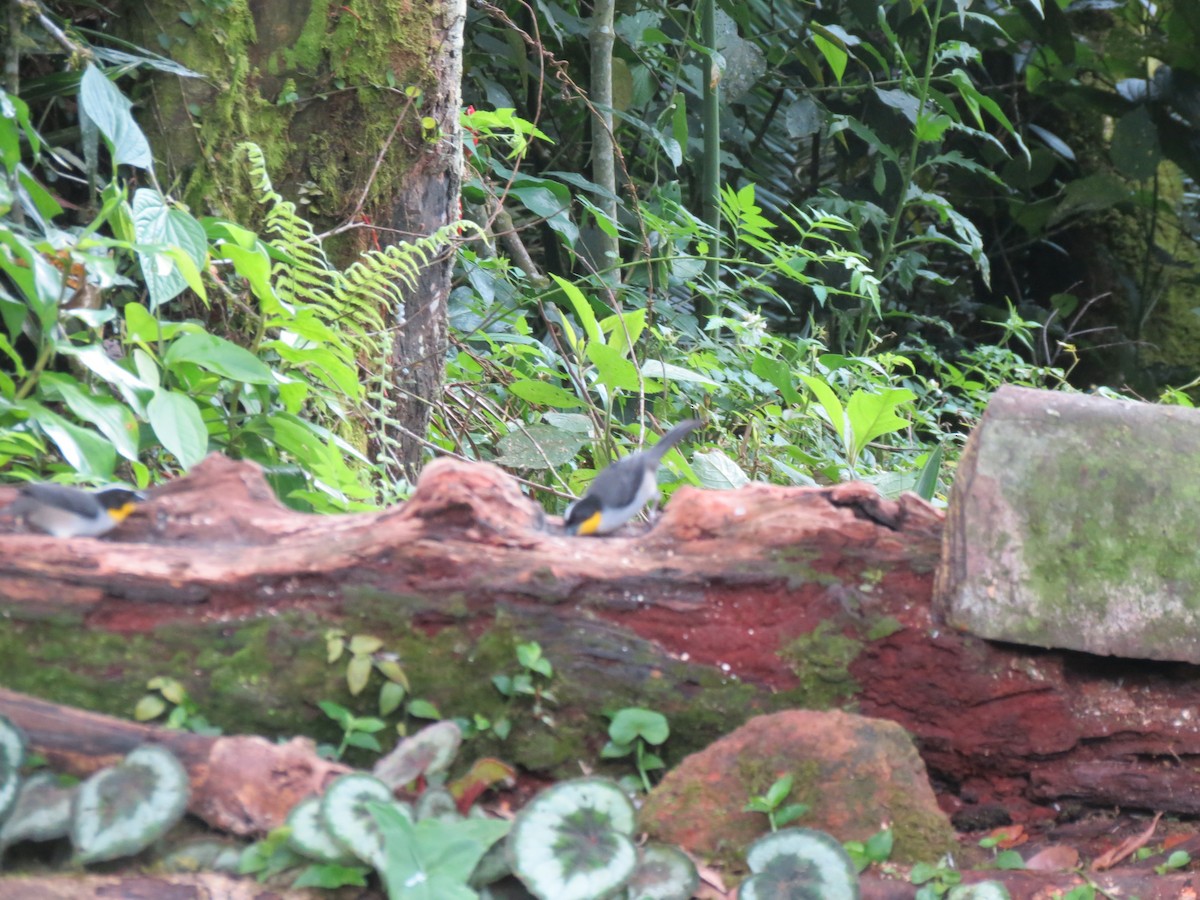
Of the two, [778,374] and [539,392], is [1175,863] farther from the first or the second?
[778,374]

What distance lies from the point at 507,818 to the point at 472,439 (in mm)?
2619

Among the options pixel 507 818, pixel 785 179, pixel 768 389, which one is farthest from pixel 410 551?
pixel 785 179

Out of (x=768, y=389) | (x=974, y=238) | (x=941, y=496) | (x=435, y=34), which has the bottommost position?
(x=941, y=496)

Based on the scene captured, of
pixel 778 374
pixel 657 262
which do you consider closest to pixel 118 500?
pixel 778 374

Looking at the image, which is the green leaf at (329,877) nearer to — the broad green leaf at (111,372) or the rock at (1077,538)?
the rock at (1077,538)

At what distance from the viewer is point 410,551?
7.34 feet

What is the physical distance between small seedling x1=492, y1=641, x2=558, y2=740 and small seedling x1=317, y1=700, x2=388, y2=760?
22 centimetres

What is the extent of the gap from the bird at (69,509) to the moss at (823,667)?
138cm

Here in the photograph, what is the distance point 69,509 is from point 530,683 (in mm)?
990

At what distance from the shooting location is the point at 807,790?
6.88 feet

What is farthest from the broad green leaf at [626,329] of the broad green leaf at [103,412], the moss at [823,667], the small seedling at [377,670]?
the small seedling at [377,670]

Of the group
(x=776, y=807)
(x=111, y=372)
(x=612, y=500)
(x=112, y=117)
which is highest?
(x=112, y=117)

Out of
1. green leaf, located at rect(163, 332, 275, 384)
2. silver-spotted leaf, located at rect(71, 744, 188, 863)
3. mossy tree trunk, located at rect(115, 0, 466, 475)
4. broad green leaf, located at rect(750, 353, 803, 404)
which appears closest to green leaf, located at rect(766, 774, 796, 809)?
silver-spotted leaf, located at rect(71, 744, 188, 863)

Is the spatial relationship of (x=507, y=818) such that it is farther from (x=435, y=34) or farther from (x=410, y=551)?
(x=435, y=34)
